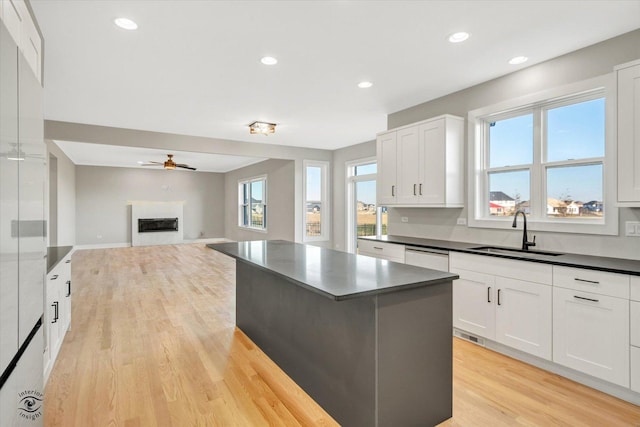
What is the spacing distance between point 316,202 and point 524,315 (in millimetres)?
5574

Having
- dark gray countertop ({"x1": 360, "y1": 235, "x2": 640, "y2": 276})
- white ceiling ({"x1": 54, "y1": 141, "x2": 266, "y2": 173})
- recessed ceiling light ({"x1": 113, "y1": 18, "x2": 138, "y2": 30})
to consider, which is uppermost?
white ceiling ({"x1": 54, "y1": 141, "x2": 266, "y2": 173})

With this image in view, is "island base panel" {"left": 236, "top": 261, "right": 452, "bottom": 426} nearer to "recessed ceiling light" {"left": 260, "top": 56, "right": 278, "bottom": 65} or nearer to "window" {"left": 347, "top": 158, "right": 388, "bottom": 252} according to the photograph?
"recessed ceiling light" {"left": 260, "top": 56, "right": 278, "bottom": 65}

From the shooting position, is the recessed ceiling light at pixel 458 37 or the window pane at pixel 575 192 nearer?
the recessed ceiling light at pixel 458 37

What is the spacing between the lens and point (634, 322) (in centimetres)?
215

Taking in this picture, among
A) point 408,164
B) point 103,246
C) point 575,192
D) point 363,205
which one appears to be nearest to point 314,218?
point 363,205

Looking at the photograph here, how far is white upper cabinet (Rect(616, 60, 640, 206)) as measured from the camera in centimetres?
236


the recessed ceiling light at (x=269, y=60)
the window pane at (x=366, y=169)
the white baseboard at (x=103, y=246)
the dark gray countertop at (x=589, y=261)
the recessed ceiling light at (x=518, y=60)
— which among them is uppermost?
the recessed ceiling light at (x=269, y=60)

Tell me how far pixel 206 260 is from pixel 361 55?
20.6 feet

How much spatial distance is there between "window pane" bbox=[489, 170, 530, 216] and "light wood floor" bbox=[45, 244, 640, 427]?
1.47 meters

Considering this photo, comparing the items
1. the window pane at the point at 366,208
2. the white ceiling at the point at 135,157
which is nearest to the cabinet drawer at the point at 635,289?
the window pane at the point at 366,208

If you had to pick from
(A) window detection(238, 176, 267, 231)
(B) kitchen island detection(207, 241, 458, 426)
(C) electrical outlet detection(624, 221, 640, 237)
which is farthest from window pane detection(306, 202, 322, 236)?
(C) electrical outlet detection(624, 221, 640, 237)

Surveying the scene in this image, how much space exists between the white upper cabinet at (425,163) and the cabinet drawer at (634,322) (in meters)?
1.82

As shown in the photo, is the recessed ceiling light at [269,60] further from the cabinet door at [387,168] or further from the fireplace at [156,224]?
the fireplace at [156,224]

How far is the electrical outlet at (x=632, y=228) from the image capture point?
2.54m
